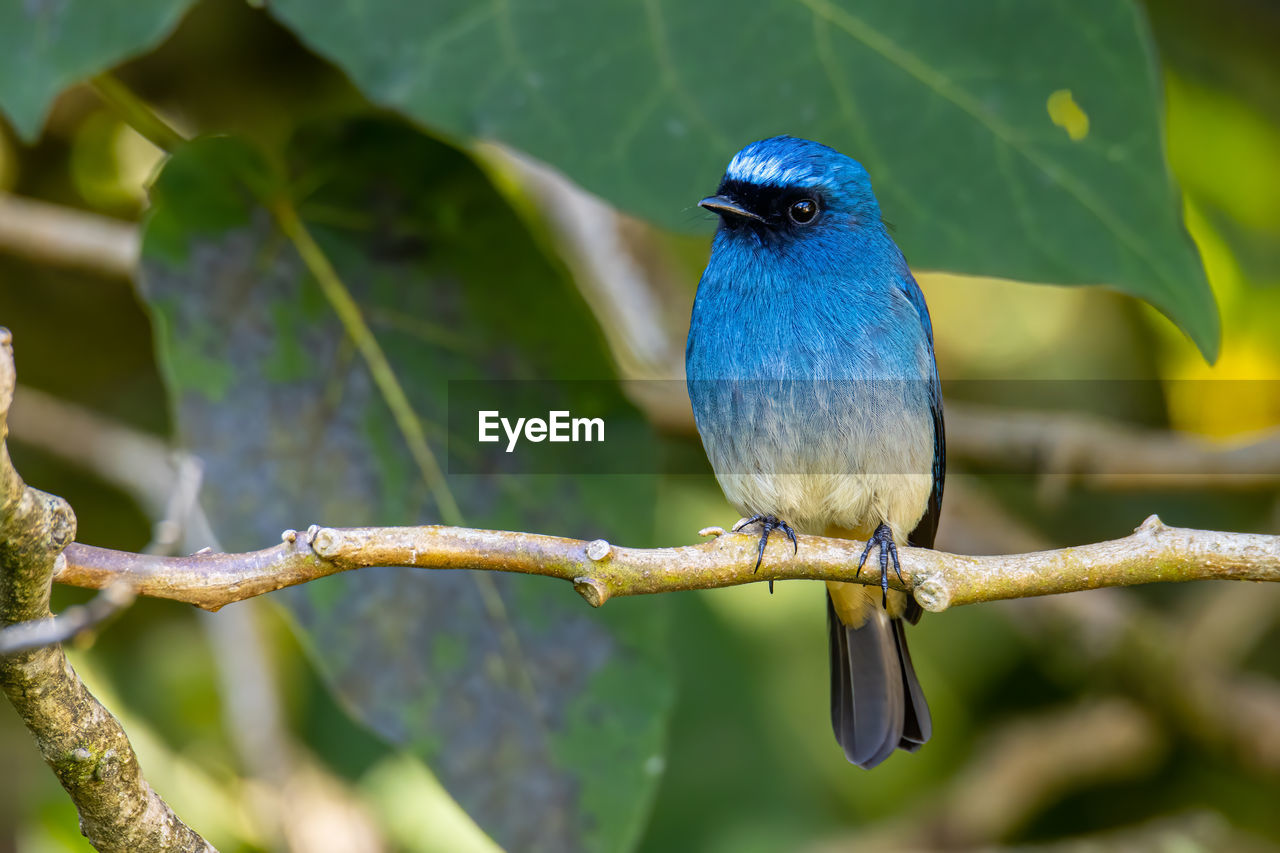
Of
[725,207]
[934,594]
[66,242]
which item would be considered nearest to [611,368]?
[725,207]

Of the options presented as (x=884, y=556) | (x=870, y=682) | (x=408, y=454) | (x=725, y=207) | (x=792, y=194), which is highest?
(x=792, y=194)

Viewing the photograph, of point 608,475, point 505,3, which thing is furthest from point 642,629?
point 505,3

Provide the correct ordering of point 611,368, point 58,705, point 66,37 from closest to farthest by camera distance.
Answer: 1. point 58,705
2. point 66,37
3. point 611,368

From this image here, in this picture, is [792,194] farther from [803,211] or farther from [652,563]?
[652,563]

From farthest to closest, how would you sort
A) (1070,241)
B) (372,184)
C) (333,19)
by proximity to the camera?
(372,184), (333,19), (1070,241)

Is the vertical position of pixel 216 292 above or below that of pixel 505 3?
below

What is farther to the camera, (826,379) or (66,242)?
(66,242)

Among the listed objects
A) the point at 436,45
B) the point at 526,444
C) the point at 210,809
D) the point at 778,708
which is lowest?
the point at 210,809

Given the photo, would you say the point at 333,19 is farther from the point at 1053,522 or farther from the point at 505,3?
the point at 1053,522

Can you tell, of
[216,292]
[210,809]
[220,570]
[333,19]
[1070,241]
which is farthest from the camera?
[210,809]
